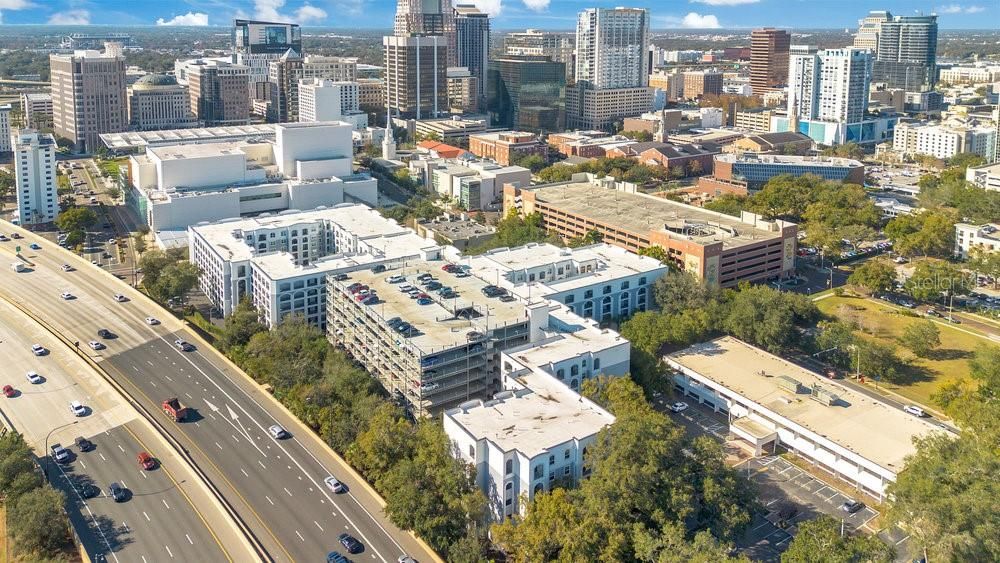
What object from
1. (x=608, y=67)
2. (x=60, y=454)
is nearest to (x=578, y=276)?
(x=60, y=454)

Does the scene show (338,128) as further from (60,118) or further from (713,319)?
(60,118)

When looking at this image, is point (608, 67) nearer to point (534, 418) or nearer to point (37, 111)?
point (37, 111)

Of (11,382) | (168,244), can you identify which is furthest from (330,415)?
(168,244)

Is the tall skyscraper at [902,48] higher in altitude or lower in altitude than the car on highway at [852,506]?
higher

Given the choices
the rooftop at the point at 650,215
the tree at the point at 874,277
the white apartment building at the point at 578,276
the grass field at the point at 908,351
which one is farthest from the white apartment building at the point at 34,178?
the tree at the point at 874,277

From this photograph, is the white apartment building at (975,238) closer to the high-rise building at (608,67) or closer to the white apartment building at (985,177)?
the white apartment building at (985,177)
